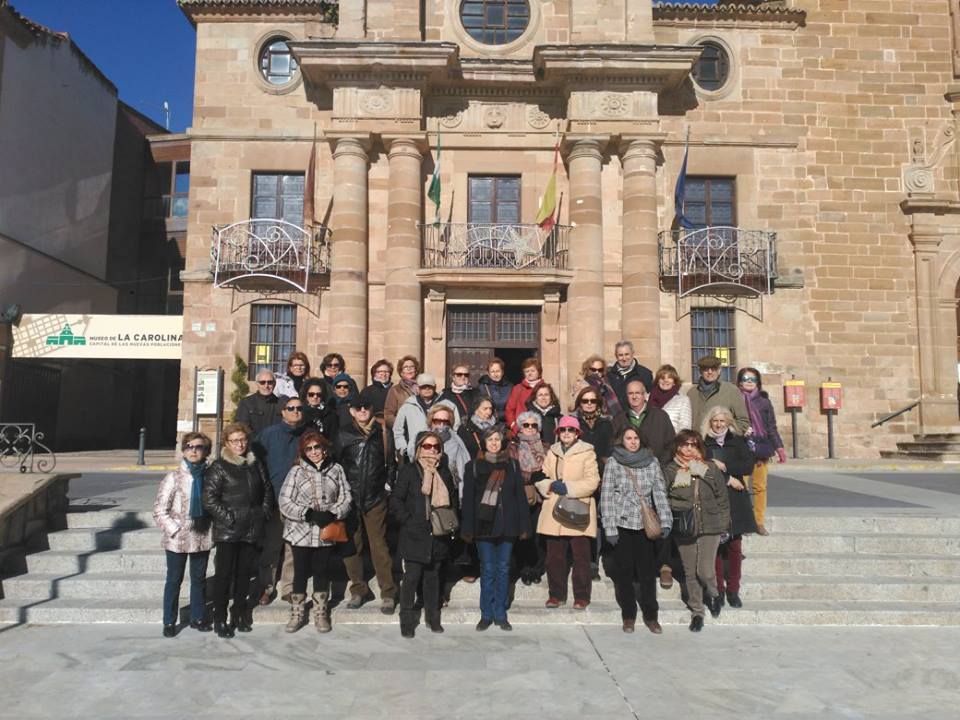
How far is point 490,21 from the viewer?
56.2ft

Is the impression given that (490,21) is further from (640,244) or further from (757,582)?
(757,582)

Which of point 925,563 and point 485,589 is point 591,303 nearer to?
point 925,563

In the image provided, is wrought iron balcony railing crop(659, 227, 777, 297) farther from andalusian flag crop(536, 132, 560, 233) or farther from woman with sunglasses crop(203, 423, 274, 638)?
woman with sunglasses crop(203, 423, 274, 638)

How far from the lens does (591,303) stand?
1555 cm

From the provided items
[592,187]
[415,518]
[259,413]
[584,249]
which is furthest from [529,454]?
[592,187]

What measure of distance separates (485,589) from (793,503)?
4.86 metres

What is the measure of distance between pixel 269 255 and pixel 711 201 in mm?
10679

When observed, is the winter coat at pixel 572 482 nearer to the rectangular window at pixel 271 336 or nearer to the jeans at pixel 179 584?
the jeans at pixel 179 584

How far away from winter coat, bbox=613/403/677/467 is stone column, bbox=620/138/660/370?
905 centimetres

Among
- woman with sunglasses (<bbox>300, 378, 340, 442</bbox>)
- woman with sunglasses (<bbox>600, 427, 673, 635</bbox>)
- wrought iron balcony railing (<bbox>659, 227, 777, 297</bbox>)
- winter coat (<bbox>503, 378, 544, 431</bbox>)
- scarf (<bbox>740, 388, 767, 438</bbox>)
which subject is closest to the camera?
woman with sunglasses (<bbox>600, 427, 673, 635</bbox>)

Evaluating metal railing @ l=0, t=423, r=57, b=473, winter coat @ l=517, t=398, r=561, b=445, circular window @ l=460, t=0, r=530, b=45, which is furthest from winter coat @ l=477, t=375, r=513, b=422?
circular window @ l=460, t=0, r=530, b=45

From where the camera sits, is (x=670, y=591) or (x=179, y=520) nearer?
(x=179, y=520)

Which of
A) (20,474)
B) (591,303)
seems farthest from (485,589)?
(591,303)

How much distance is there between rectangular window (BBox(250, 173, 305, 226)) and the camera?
665 inches
